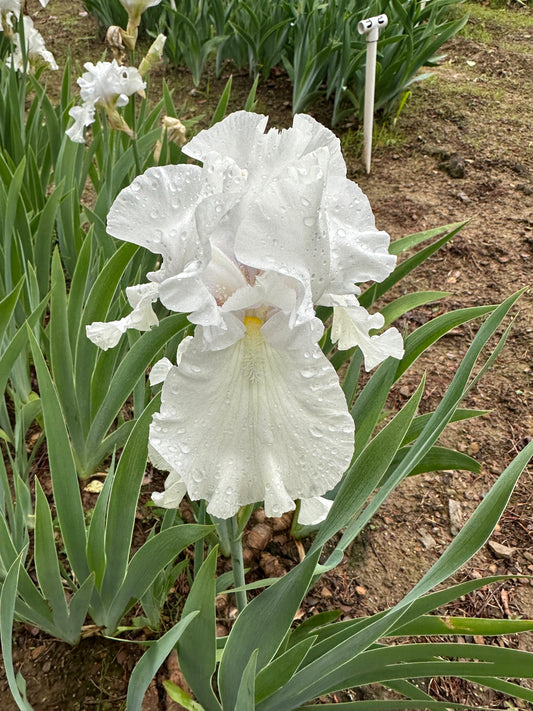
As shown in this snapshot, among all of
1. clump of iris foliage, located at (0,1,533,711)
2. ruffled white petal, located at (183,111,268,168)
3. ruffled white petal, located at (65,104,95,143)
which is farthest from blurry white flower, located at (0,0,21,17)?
ruffled white petal, located at (183,111,268,168)

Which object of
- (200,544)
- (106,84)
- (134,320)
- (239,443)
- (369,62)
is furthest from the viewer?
(369,62)

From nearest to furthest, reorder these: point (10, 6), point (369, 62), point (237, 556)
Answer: point (237, 556) < point (10, 6) < point (369, 62)

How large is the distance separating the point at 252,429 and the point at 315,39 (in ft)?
9.35

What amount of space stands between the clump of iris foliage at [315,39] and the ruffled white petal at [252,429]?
8.86ft

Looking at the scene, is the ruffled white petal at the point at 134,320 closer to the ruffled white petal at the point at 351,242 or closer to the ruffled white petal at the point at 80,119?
the ruffled white petal at the point at 351,242

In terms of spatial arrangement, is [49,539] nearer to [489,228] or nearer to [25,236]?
[25,236]

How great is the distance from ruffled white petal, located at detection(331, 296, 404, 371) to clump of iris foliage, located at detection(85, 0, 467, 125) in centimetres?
252

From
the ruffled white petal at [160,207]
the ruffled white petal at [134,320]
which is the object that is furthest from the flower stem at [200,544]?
the ruffled white petal at [160,207]

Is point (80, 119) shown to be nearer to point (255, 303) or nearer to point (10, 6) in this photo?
point (10, 6)

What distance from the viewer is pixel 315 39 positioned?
119 inches

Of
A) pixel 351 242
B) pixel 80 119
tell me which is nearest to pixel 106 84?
pixel 80 119

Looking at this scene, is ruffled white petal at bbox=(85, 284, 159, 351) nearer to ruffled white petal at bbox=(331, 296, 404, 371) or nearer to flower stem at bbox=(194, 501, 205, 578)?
ruffled white petal at bbox=(331, 296, 404, 371)

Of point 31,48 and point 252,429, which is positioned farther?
point 31,48

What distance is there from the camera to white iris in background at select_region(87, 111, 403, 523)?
27.4 inches
